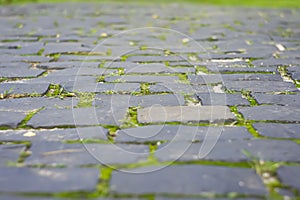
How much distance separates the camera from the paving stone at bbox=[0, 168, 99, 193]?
170cm

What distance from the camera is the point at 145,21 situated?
636 centimetres

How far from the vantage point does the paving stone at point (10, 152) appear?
1.95m

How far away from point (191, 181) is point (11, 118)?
1295 millimetres

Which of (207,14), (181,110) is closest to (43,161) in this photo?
(181,110)

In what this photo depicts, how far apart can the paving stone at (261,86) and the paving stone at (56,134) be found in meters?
1.29

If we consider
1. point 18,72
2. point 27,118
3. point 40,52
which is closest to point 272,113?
point 27,118

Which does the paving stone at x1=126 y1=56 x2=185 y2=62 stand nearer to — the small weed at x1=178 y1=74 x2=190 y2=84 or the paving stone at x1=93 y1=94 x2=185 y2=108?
the small weed at x1=178 y1=74 x2=190 y2=84

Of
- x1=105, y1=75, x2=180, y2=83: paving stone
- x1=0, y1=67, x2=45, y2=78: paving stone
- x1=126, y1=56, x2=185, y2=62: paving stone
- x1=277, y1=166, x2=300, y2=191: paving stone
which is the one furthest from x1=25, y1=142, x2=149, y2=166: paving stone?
x1=126, y1=56, x2=185, y2=62: paving stone

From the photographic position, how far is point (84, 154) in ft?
6.57

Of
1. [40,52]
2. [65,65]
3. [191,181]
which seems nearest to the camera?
[191,181]

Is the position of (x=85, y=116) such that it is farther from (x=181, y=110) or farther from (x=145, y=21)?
(x=145, y=21)

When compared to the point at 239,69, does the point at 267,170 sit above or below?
below

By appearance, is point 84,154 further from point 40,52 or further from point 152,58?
point 40,52

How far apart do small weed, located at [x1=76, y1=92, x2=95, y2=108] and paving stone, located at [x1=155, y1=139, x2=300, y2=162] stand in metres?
0.83
